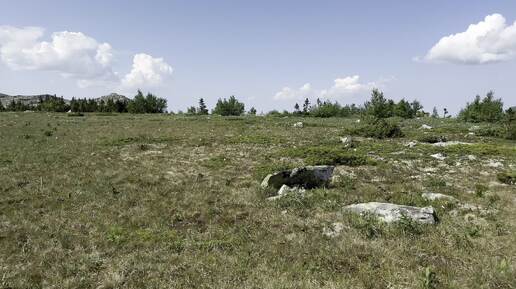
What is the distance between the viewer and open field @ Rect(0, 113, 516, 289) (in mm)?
7203

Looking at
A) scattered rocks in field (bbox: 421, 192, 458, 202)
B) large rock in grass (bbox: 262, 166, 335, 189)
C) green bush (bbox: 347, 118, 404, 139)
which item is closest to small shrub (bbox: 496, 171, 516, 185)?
scattered rocks in field (bbox: 421, 192, 458, 202)

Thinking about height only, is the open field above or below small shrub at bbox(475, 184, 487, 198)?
below

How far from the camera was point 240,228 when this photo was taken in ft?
32.5

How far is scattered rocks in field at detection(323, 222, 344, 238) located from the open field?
0.21 feet

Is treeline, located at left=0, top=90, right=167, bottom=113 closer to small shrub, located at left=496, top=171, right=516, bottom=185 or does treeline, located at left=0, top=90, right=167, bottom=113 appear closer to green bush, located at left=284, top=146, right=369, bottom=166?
green bush, located at left=284, top=146, right=369, bottom=166

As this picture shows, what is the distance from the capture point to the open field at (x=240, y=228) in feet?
23.6

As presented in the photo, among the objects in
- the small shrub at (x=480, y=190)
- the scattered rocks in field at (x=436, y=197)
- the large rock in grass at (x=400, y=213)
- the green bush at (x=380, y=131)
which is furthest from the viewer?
the green bush at (x=380, y=131)

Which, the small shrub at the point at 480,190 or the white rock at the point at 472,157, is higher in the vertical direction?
the white rock at the point at 472,157

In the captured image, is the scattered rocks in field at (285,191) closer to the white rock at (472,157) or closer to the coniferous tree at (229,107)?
the white rock at (472,157)

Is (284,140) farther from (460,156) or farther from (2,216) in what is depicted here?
(2,216)

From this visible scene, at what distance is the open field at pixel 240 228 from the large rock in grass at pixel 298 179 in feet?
2.51

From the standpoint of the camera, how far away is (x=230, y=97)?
355ft

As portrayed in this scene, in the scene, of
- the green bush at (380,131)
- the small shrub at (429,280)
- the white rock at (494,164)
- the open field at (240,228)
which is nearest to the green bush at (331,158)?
the open field at (240,228)

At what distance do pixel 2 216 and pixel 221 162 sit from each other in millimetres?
10681
